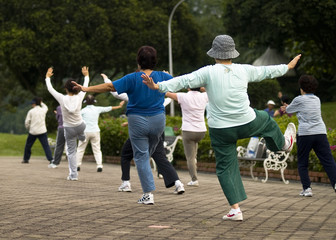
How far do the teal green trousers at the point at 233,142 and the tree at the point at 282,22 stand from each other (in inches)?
911

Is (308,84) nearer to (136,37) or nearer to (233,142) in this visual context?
(233,142)

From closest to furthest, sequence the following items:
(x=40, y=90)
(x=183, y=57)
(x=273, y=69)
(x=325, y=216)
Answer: (x=273, y=69), (x=325, y=216), (x=40, y=90), (x=183, y=57)

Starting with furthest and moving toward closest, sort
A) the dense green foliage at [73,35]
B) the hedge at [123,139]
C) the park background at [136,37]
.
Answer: the dense green foliage at [73,35] → the park background at [136,37] → the hedge at [123,139]

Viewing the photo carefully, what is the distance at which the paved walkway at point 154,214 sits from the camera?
20.6 feet

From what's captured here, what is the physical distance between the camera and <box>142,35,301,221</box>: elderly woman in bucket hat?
6.98m

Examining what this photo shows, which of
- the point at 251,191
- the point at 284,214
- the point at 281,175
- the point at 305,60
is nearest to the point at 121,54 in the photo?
the point at 305,60

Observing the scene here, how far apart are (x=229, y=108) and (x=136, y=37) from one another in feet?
119

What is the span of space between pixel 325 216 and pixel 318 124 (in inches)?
98.0

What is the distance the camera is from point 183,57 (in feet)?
158

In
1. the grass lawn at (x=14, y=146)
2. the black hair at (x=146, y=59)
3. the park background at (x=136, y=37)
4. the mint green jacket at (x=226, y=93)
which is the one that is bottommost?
the grass lawn at (x=14, y=146)

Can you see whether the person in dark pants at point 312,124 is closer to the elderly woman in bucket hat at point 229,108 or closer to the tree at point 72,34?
the elderly woman in bucket hat at point 229,108

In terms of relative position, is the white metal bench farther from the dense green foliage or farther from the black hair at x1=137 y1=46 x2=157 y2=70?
the dense green foliage

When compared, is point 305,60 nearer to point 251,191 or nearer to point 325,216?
point 251,191

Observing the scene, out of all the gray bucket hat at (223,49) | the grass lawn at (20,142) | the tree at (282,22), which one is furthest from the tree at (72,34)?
the gray bucket hat at (223,49)
